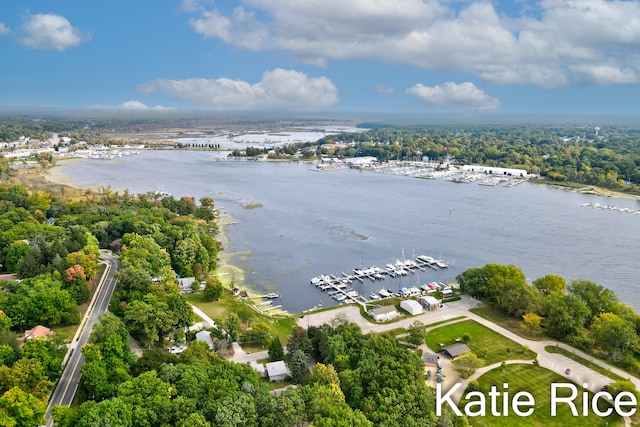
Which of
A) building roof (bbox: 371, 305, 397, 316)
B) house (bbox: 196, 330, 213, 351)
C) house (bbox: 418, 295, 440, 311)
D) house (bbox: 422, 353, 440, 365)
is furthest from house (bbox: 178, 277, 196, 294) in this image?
house (bbox: 422, 353, 440, 365)

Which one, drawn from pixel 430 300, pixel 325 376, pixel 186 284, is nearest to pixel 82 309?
pixel 186 284

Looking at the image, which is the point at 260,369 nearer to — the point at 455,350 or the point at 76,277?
the point at 455,350

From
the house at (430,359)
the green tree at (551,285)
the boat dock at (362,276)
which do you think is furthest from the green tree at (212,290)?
the green tree at (551,285)

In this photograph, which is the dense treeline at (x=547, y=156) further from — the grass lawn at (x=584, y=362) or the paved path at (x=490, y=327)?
the grass lawn at (x=584, y=362)

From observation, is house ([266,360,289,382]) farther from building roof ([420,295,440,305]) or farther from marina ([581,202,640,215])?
marina ([581,202,640,215])

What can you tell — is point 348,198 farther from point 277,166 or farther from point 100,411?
point 100,411
